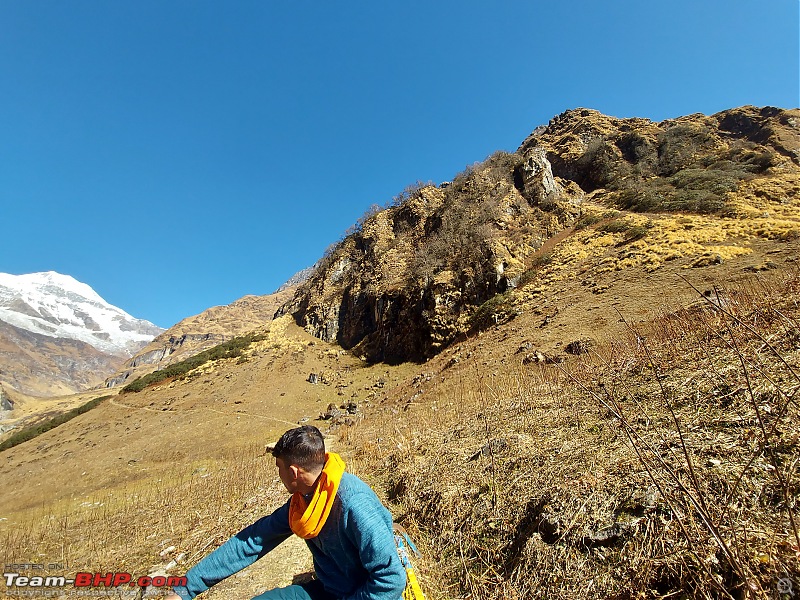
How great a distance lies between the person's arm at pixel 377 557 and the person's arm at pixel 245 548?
1.81ft

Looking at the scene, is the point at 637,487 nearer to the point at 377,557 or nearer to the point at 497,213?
the point at 377,557

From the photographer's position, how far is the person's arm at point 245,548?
6.94 ft

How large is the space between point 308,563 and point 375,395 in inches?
764

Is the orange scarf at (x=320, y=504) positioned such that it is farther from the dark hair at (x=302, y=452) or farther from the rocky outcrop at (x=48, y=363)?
the rocky outcrop at (x=48, y=363)

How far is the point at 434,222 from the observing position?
3872 centimetres

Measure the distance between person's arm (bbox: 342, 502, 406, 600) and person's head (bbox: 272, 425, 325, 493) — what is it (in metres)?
0.35

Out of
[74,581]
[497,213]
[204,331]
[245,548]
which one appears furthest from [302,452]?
[204,331]

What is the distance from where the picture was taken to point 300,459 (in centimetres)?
204

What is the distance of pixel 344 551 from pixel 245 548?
717mm

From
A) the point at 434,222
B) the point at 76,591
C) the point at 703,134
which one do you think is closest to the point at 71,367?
the point at 434,222

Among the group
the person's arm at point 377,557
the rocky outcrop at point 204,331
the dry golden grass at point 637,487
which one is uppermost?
the rocky outcrop at point 204,331

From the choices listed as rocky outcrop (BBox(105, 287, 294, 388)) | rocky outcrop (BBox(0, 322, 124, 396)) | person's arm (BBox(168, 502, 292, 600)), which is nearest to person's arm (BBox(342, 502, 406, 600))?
person's arm (BBox(168, 502, 292, 600))

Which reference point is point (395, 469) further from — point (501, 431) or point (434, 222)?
point (434, 222)

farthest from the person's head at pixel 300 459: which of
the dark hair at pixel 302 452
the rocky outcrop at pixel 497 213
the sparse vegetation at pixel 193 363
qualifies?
the sparse vegetation at pixel 193 363
